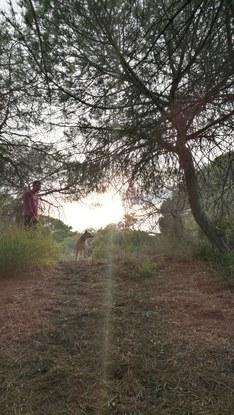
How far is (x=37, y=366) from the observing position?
8.58ft

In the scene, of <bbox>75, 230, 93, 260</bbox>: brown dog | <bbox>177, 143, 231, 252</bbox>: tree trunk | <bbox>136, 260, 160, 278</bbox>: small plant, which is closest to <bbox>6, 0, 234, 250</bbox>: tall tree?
<bbox>177, 143, 231, 252</bbox>: tree trunk

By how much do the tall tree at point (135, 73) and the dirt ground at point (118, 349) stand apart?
1671 millimetres

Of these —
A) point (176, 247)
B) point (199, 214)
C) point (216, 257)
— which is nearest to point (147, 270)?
point (216, 257)

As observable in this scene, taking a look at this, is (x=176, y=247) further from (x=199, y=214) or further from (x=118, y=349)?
(x=118, y=349)

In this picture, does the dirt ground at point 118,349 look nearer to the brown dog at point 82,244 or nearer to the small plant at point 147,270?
the small plant at point 147,270

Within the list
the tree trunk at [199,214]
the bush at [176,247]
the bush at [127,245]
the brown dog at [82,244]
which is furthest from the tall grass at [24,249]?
the brown dog at [82,244]

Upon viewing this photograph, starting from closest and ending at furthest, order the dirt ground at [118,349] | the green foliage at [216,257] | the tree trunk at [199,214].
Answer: the dirt ground at [118,349] → the green foliage at [216,257] → the tree trunk at [199,214]

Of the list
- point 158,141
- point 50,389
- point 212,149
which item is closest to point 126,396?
point 50,389

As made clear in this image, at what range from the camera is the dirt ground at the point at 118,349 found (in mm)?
2174

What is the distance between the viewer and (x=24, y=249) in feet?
19.2

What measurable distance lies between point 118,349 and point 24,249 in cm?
334

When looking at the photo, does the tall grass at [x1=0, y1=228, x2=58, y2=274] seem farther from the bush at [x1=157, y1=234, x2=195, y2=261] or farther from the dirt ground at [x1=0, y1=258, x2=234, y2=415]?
the bush at [x1=157, y1=234, x2=195, y2=261]

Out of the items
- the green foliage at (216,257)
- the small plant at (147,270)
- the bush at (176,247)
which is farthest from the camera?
the bush at (176,247)

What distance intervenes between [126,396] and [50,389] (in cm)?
43
